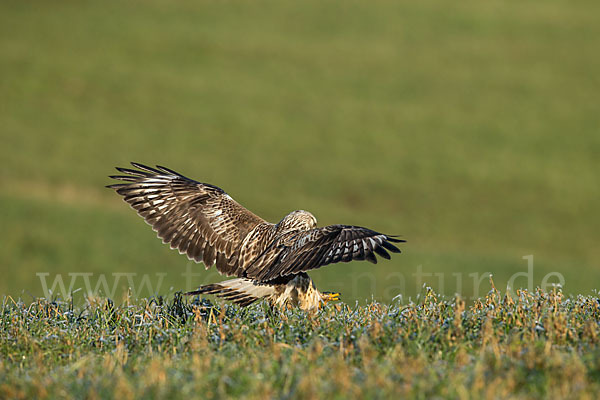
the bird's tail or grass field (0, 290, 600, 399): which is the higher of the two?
the bird's tail

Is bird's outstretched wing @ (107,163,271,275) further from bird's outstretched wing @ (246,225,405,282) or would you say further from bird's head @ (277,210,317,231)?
bird's outstretched wing @ (246,225,405,282)

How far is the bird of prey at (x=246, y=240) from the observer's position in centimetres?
727

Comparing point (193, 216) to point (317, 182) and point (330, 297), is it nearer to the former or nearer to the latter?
point (330, 297)

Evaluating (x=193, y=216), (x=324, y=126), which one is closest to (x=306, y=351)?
(x=193, y=216)

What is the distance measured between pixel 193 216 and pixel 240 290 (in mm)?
1750

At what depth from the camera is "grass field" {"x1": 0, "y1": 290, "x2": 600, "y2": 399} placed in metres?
4.29

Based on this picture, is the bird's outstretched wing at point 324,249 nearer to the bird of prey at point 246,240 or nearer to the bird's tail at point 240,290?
the bird of prey at point 246,240

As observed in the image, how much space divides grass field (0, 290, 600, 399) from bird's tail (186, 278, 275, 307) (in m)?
0.33

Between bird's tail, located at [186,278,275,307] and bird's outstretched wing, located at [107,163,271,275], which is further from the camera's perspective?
bird's outstretched wing, located at [107,163,271,275]

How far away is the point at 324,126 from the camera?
3747 centimetres

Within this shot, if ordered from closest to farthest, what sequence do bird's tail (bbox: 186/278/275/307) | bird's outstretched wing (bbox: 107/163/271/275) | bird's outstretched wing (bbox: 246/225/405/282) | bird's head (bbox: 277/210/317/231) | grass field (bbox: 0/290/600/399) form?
1. grass field (bbox: 0/290/600/399)
2. bird's outstretched wing (bbox: 246/225/405/282)
3. bird's tail (bbox: 186/278/275/307)
4. bird's head (bbox: 277/210/317/231)
5. bird's outstretched wing (bbox: 107/163/271/275)

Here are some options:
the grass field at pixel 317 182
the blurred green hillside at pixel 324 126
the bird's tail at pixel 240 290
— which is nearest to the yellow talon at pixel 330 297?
the grass field at pixel 317 182

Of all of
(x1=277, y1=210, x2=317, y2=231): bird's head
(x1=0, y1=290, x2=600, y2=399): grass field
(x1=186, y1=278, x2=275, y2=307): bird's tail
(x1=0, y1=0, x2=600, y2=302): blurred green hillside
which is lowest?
(x1=0, y1=290, x2=600, y2=399): grass field

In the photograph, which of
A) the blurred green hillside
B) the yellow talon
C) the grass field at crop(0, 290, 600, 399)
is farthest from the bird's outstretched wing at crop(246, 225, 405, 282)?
the blurred green hillside
